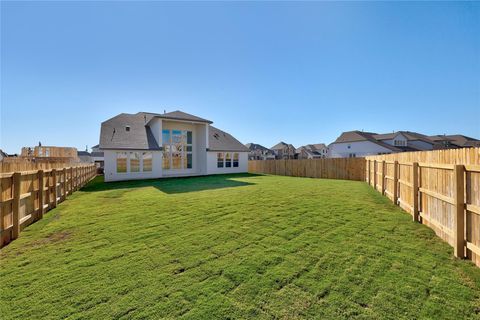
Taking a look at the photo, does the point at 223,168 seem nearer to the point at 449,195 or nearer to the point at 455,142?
the point at 449,195

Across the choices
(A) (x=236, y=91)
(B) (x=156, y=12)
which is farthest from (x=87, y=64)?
(A) (x=236, y=91)

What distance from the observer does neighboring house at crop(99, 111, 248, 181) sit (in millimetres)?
16922

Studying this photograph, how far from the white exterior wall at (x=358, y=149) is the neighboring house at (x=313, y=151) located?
22423mm

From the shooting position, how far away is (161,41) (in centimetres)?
1198

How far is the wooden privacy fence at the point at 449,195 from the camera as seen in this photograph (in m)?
3.30

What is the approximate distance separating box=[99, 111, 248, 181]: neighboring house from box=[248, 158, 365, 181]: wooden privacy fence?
3.50m

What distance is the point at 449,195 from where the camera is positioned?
3.93m

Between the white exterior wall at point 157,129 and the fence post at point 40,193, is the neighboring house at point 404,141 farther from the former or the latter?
the fence post at point 40,193

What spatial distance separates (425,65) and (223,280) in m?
16.5

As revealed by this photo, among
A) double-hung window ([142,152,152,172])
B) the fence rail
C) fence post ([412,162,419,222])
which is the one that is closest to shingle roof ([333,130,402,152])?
the fence rail

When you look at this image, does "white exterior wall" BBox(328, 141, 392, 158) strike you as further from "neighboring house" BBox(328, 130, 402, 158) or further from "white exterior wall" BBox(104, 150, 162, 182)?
"white exterior wall" BBox(104, 150, 162, 182)

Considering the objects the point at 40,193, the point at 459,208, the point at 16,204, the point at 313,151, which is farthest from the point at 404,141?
the point at 16,204

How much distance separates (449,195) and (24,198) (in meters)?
8.99

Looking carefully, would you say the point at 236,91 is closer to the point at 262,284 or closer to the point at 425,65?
the point at 425,65
